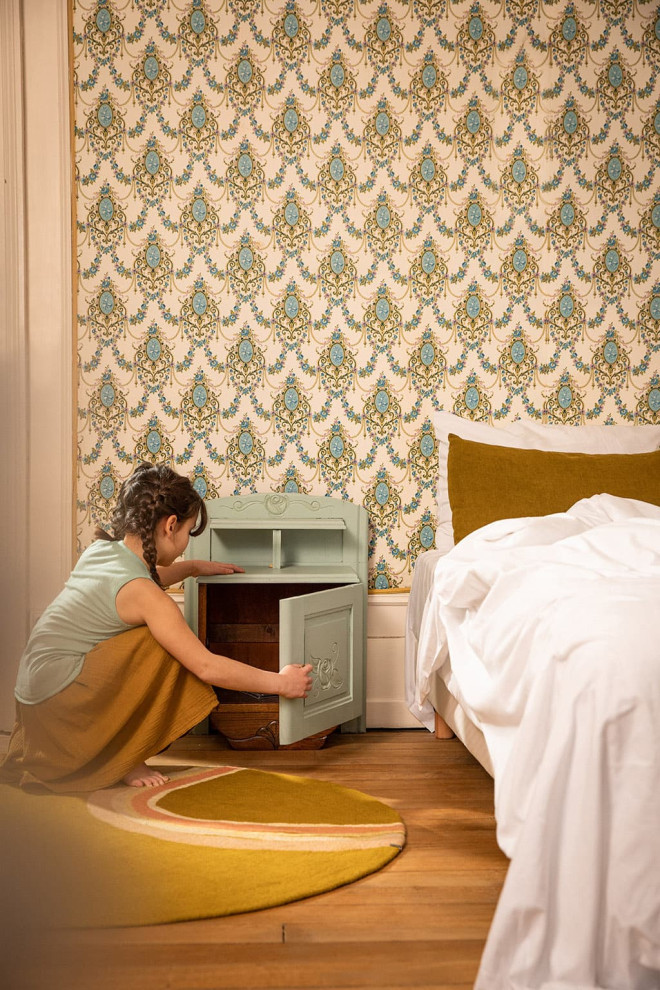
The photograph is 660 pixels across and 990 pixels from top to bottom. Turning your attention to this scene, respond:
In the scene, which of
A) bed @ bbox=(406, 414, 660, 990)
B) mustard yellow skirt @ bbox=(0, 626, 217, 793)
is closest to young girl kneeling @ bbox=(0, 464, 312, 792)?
mustard yellow skirt @ bbox=(0, 626, 217, 793)

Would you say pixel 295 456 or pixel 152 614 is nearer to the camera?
pixel 152 614

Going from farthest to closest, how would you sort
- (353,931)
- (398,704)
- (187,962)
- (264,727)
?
(398,704), (264,727), (353,931), (187,962)

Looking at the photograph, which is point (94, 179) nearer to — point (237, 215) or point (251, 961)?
point (237, 215)

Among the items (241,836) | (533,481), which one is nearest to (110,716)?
(241,836)

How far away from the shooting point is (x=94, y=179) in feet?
8.80

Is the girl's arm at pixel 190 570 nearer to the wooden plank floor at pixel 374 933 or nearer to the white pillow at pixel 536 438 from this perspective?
the white pillow at pixel 536 438

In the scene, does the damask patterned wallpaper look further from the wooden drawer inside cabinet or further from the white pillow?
the wooden drawer inside cabinet

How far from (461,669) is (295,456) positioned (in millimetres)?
1256

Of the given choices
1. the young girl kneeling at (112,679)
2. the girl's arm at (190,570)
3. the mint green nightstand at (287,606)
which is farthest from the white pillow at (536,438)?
the young girl kneeling at (112,679)

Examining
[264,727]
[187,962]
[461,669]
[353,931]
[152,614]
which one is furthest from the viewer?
[264,727]

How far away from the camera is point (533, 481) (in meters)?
2.42

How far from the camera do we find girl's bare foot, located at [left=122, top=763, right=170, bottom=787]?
1.92 meters

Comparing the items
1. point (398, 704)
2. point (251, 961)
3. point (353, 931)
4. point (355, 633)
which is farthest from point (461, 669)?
point (398, 704)

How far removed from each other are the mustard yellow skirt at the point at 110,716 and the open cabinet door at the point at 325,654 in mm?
293
